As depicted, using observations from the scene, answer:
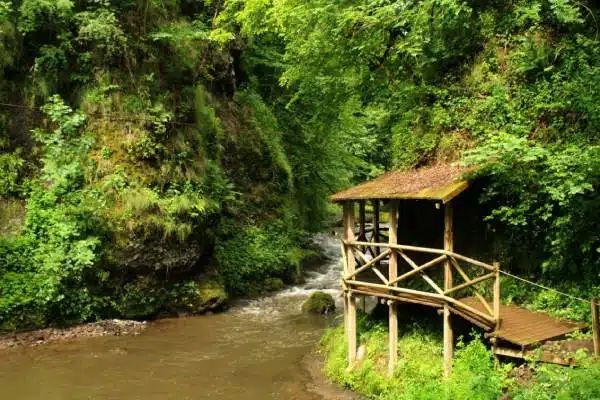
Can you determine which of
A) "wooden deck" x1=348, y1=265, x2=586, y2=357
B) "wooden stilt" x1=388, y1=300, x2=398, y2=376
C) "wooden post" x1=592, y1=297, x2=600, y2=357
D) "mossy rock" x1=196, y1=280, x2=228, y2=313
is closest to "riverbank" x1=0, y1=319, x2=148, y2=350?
"mossy rock" x1=196, y1=280, x2=228, y2=313

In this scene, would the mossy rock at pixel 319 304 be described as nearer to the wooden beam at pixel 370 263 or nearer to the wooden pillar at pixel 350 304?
the wooden pillar at pixel 350 304

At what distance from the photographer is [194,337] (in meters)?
16.5

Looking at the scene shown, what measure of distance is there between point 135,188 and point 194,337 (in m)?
5.56

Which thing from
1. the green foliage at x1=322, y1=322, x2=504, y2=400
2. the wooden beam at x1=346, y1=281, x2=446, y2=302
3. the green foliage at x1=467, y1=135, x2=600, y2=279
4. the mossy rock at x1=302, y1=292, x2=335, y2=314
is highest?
the green foliage at x1=467, y1=135, x2=600, y2=279

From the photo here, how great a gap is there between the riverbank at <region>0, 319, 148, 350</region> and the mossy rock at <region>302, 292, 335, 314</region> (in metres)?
5.61

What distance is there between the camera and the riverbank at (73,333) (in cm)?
1523

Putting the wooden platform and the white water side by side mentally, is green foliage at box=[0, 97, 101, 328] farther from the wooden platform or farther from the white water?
the wooden platform

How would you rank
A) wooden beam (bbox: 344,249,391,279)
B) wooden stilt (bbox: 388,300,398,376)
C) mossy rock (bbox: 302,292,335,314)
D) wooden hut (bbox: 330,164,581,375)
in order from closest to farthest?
wooden hut (bbox: 330,164,581,375)
wooden stilt (bbox: 388,300,398,376)
wooden beam (bbox: 344,249,391,279)
mossy rock (bbox: 302,292,335,314)

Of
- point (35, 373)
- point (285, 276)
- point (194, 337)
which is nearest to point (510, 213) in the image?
point (194, 337)

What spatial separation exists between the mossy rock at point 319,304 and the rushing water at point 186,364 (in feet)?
2.17

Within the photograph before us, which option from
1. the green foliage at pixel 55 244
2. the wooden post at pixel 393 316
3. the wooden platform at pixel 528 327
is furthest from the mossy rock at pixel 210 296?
the wooden platform at pixel 528 327

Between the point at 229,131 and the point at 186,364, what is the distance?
14.5 meters

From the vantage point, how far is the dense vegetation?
10531 mm

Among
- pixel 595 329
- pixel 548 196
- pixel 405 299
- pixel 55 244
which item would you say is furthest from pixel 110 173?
pixel 595 329
